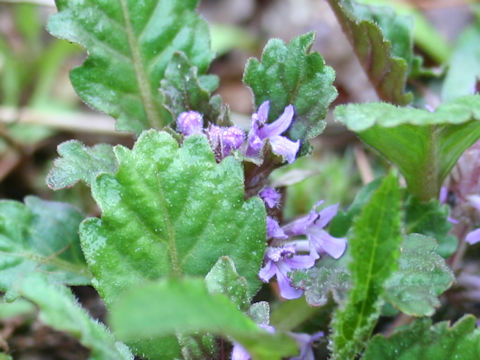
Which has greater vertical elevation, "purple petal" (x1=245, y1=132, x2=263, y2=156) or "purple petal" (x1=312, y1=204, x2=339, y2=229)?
"purple petal" (x1=245, y1=132, x2=263, y2=156)

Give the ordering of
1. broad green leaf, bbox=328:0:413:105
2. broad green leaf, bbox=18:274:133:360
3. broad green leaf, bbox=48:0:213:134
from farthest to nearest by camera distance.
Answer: broad green leaf, bbox=48:0:213:134 → broad green leaf, bbox=328:0:413:105 → broad green leaf, bbox=18:274:133:360

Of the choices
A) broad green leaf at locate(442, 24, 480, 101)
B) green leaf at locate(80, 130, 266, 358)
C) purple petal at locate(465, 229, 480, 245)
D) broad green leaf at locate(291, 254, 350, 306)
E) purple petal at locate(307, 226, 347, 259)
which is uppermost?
green leaf at locate(80, 130, 266, 358)

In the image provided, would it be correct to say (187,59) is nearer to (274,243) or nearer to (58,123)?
(274,243)

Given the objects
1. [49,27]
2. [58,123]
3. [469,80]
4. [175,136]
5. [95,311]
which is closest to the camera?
[175,136]

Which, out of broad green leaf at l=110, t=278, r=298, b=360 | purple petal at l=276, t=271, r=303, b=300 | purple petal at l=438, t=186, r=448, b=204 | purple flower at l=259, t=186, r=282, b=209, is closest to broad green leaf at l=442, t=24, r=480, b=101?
purple petal at l=438, t=186, r=448, b=204

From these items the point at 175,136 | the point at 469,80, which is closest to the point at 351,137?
the point at 469,80

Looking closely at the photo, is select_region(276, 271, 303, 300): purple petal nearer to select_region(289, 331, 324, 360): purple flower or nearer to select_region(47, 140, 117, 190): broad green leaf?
select_region(289, 331, 324, 360): purple flower
